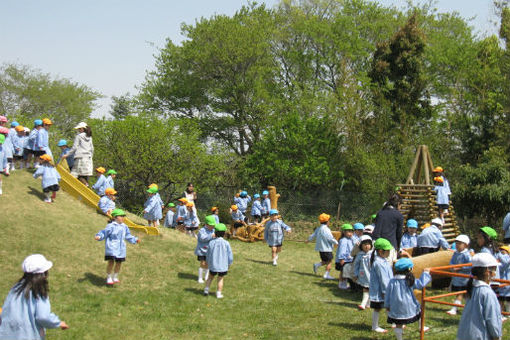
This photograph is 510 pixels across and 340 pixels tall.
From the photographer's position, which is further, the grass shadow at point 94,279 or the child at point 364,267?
the grass shadow at point 94,279

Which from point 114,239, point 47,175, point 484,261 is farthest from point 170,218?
point 484,261

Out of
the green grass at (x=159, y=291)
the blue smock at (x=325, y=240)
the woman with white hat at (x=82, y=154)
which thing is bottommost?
the green grass at (x=159, y=291)

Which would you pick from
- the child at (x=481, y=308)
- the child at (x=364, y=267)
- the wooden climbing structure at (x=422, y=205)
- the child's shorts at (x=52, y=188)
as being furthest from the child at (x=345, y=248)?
the child's shorts at (x=52, y=188)

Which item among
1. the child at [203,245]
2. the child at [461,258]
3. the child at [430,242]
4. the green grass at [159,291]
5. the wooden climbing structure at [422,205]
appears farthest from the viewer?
the wooden climbing structure at [422,205]

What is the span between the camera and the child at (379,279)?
9500 millimetres

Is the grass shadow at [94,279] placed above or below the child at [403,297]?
below

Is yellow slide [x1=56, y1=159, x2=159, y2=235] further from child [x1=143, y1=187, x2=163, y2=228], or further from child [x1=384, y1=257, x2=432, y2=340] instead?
child [x1=384, y1=257, x2=432, y2=340]

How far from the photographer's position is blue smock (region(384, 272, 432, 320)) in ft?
28.0

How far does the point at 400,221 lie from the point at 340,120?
22825mm

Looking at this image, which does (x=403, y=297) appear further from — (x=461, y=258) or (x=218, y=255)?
(x=218, y=255)

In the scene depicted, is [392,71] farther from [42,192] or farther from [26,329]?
[26,329]

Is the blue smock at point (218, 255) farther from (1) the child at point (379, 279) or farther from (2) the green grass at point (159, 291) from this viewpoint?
(1) the child at point (379, 279)

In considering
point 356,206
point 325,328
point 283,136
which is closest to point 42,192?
point 325,328

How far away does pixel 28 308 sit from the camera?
19.8 ft
